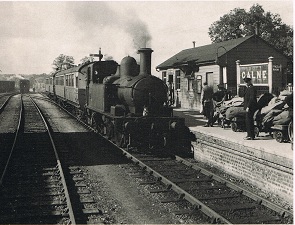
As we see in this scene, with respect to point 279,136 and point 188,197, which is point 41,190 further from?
point 279,136

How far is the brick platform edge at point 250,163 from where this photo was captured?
6.34 m

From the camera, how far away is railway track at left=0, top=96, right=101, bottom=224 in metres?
5.47

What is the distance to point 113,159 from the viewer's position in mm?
9375

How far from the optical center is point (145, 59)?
34.9 feet

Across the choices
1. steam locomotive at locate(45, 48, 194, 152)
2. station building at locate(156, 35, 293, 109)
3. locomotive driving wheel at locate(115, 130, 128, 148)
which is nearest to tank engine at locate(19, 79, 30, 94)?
station building at locate(156, 35, 293, 109)

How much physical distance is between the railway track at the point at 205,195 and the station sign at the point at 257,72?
198 inches

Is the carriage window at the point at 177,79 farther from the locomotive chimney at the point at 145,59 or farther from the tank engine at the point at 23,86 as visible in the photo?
the tank engine at the point at 23,86

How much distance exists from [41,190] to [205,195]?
3.07m

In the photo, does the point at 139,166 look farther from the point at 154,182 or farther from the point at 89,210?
the point at 89,210

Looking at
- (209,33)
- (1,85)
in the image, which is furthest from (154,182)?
(1,85)

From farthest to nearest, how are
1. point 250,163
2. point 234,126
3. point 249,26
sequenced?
point 249,26 < point 234,126 < point 250,163

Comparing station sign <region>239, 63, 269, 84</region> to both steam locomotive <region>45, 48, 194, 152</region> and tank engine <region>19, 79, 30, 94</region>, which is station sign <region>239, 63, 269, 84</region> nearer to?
steam locomotive <region>45, 48, 194, 152</region>

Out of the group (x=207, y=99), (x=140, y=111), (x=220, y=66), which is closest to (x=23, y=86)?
(x=220, y=66)

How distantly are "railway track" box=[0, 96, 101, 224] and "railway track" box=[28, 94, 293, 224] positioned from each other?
4.38 ft
